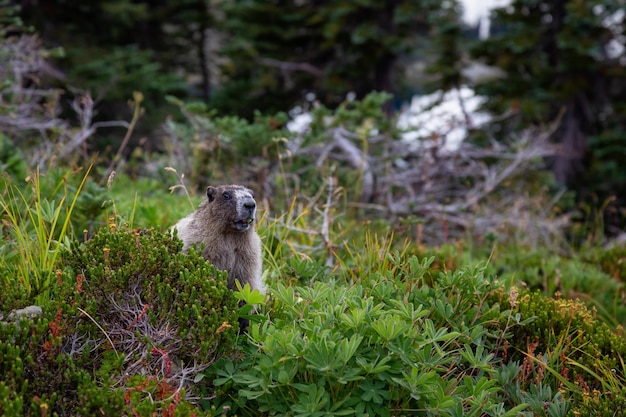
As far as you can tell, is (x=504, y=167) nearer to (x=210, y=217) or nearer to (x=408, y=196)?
(x=408, y=196)

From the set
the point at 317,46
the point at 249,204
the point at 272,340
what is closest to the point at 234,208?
the point at 249,204

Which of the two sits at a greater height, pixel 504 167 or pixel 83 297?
pixel 83 297

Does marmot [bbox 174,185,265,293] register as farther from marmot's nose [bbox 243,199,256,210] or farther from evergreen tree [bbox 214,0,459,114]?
evergreen tree [bbox 214,0,459,114]

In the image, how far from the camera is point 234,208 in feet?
15.2

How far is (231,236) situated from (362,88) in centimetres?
1276

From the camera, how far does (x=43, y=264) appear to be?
3.99 m

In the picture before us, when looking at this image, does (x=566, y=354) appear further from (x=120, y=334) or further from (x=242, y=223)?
(x=120, y=334)

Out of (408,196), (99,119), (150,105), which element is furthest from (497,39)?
(99,119)

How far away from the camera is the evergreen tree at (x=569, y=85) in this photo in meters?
13.8

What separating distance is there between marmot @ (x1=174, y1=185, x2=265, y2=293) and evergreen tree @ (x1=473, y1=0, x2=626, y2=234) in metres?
10.3

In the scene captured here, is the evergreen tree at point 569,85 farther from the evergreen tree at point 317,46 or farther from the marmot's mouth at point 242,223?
the marmot's mouth at point 242,223

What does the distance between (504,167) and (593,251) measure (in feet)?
10.7

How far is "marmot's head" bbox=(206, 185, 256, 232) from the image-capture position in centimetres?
458

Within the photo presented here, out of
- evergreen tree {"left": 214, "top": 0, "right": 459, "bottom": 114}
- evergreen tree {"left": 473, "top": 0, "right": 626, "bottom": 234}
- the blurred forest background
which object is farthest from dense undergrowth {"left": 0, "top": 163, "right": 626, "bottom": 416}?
evergreen tree {"left": 214, "top": 0, "right": 459, "bottom": 114}
